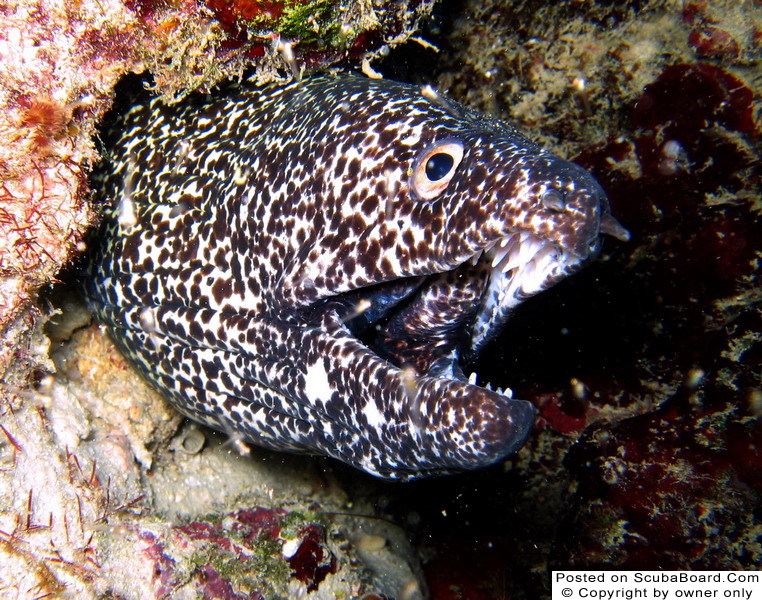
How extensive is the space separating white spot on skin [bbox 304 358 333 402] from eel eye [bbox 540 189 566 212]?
135cm

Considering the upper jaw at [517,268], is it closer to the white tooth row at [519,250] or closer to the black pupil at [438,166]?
the white tooth row at [519,250]

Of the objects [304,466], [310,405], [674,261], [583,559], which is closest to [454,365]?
[310,405]

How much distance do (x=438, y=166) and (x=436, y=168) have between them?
1 centimetres

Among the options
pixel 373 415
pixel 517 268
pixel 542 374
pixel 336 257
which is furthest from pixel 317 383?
pixel 542 374

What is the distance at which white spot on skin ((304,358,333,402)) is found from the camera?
107 inches

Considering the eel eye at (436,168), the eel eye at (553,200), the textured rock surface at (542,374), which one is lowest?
the textured rock surface at (542,374)

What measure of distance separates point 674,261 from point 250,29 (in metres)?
3.57

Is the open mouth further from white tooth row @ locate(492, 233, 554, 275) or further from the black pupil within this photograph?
the black pupil

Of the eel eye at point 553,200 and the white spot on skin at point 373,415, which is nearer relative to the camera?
the eel eye at point 553,200

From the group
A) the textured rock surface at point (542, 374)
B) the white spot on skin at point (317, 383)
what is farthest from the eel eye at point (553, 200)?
the textured rock surface at point (542, 374)

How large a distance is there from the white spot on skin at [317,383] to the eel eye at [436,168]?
40.1 inches

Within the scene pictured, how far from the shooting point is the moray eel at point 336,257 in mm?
2363

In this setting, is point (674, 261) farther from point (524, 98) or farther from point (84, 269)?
point (84, 269)

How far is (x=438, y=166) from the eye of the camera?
2.47 metres
